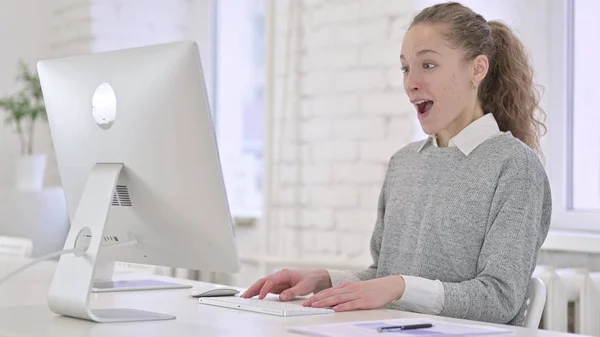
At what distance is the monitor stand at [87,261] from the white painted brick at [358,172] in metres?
1.37

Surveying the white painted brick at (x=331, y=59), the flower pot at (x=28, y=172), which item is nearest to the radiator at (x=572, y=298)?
the white painted brick at (x=331, y=59)

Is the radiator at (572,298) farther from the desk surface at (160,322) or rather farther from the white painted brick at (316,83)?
the white painted brick at (316,83)

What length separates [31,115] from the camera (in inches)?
151

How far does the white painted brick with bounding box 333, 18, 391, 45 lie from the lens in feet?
9.77

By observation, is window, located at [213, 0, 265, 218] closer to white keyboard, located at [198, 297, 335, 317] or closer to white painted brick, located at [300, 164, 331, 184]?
white painted brick, located at [300, 164, 331, 184]

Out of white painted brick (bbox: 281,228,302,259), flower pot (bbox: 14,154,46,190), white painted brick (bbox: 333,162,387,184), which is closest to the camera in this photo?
white painted brick (bbox: 333,162,387,184)

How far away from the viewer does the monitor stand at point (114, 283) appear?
7.02 ft

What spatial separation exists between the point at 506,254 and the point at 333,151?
1.35 meters

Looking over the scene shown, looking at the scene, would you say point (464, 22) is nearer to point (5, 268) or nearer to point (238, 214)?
point (5, 268)

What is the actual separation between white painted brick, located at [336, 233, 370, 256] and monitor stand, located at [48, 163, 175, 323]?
1362mm

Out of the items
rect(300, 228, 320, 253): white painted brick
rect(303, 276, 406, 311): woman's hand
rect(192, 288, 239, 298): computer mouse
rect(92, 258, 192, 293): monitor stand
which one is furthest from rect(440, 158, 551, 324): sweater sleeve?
rect(300, 228, 320, 253): white painted brick

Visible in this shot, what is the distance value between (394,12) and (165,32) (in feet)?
4.86

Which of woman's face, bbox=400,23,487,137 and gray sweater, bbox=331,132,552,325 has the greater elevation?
woman's face, bbox=400,23,487,137

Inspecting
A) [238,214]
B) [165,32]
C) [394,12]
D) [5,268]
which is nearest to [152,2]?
[165,32]
